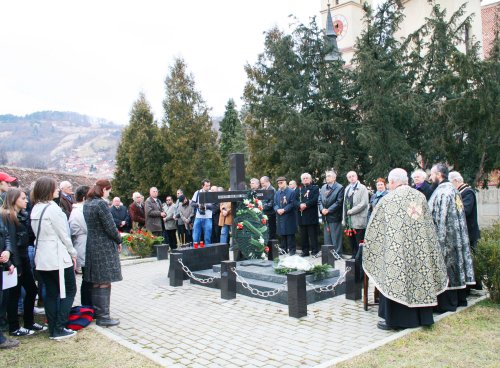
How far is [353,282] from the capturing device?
774cm

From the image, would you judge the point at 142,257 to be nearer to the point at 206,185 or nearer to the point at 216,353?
the point at 206,185

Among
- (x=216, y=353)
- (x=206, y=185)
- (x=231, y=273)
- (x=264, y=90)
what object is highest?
(x=264, y=90)

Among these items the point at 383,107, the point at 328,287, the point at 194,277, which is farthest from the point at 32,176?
the point at 328,287

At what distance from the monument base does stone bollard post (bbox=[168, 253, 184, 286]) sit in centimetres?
29

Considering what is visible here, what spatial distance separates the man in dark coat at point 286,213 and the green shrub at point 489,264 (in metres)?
5.65

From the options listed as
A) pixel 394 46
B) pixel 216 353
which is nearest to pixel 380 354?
pixel 216 353

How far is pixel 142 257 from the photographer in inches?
524

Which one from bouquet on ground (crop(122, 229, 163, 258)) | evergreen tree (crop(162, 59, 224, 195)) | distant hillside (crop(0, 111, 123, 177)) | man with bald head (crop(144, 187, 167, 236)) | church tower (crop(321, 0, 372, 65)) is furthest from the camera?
distant hillside (crop(0, 111, 123, 177))

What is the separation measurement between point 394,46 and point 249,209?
8504 millimetres

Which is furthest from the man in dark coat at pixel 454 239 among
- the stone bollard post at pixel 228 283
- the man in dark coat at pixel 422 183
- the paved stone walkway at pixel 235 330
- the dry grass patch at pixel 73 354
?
the dry grass patch at pixel 73 354

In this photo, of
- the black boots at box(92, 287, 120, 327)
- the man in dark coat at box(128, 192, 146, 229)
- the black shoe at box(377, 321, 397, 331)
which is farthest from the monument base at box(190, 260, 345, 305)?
the man in dark coat at box(128, 192, 146, 229)

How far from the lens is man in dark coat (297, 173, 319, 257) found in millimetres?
12320

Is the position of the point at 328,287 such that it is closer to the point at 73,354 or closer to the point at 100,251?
the point at 100,251

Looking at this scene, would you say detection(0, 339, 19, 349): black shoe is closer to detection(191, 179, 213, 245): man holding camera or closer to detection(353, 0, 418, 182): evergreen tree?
detection(191, 179, 213, 245): man holding camera
